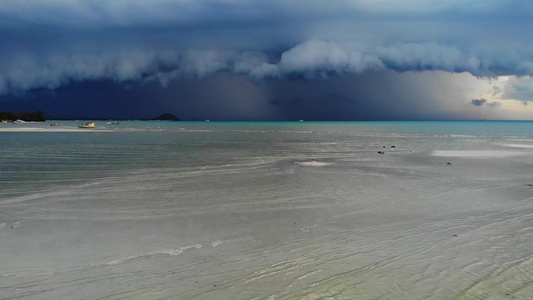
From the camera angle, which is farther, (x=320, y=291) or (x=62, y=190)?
(x=62, y=190)

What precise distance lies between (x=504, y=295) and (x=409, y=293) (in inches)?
65.5

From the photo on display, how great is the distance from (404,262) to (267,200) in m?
7.14

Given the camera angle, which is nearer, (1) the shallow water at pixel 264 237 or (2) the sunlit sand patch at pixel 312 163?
(1) the shallow water at pixel 264 237

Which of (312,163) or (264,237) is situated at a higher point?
(312,163)

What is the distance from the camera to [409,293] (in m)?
7.12

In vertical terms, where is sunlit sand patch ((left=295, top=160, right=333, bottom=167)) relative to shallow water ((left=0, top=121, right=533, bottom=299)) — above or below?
above

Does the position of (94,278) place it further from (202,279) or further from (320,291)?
(320,291)

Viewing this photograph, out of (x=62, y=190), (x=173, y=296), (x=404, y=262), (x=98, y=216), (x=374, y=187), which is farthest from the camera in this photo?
(x=374, y=187)

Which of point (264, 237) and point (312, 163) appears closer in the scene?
point (264, 237)

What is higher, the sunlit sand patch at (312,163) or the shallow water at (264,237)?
the sunlit sand patch at (312,163)

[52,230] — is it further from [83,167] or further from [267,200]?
[83,167]

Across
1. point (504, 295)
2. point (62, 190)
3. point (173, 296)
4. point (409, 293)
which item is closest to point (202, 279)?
point (173, 296)

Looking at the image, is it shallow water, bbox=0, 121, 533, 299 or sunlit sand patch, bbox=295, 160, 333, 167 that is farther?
sunlit sand patch, bbox=295, 160, 333, 167

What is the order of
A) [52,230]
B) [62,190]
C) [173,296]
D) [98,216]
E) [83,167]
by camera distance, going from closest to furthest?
[173,296] → [52,230] → [98,216] → [62,190] → [83,167]
